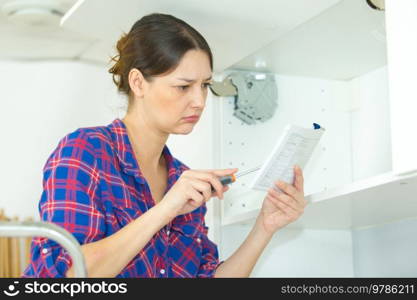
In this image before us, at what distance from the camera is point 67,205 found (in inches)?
45.8

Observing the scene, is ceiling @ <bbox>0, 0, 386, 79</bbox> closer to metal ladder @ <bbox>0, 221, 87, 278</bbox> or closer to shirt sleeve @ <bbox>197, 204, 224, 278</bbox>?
shirt sleeve @ <bbox>197, 204, 224, 278</bbox>

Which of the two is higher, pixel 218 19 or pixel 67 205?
pixel 218 19

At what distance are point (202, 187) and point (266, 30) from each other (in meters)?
0.42

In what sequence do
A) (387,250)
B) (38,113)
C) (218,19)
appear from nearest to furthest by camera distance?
(218,19)
(387,250)
(38,113)

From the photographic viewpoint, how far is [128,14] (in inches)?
54.6

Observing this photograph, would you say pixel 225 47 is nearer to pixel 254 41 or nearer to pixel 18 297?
pixel 254 41

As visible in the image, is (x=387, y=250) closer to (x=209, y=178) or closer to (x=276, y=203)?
(x=276, y=203)

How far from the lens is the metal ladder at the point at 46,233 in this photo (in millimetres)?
729

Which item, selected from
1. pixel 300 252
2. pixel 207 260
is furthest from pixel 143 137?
pixel 300 252

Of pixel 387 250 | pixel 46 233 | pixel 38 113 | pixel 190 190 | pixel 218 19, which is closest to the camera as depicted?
pixel 46 233

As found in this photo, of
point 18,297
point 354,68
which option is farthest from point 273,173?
point 18,297

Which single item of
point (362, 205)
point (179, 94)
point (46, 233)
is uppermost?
point (179, 94)

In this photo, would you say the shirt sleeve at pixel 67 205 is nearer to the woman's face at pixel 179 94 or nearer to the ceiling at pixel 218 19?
the woman's face at pixel 179 94

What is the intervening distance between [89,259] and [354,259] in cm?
87
